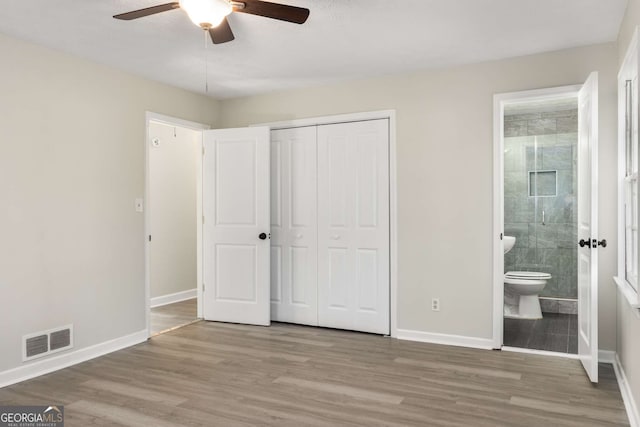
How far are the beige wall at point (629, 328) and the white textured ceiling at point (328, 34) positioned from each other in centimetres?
13

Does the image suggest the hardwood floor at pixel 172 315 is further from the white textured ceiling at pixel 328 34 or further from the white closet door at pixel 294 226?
the white textured ceiling at pixel 328 34

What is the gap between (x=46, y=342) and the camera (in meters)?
3.64

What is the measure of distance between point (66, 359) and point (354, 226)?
2.72 metres

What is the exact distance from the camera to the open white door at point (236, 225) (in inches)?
197

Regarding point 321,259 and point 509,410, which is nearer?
point 509,410

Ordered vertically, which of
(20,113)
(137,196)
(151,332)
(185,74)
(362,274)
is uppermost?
(185,74)

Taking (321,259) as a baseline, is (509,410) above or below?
below

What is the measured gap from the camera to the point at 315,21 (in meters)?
3.25

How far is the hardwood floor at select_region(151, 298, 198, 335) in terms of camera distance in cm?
504

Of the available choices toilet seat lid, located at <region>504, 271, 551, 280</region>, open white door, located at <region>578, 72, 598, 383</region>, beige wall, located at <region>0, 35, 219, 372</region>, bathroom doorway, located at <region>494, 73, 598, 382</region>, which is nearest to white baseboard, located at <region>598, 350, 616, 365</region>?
open white door, located at <region>578, 72, 598, 383</region>

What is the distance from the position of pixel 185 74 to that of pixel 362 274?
2.53m

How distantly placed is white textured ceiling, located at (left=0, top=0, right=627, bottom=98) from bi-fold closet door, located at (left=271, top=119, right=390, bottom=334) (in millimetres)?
745

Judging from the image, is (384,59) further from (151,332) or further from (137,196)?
(151,332)

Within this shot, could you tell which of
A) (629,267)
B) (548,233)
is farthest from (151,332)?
(548,233)
